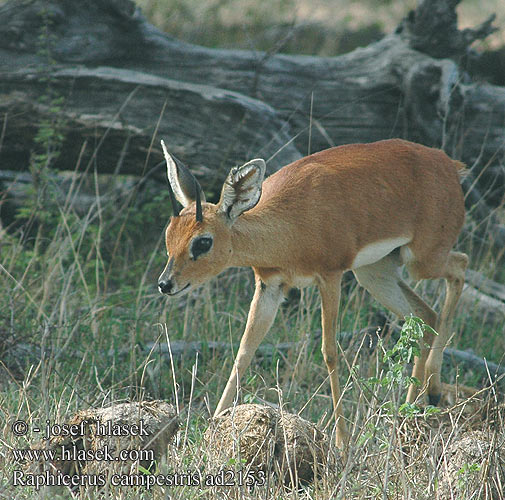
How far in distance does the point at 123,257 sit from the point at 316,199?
3.61 metres

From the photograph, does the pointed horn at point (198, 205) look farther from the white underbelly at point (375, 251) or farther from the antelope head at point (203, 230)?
the white underbelly at point (375, 251)

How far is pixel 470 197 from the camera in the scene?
8250 mm

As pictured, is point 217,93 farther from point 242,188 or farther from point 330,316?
point 330,316

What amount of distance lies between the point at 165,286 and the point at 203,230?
431 mm

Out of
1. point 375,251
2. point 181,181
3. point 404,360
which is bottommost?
point 375,251

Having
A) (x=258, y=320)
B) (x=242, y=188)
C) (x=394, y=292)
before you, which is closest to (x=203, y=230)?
(x=242, y=188)

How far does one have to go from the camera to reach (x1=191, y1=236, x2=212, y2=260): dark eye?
16.6ft

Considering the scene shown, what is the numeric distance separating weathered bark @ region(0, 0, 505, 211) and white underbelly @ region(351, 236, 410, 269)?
1.61 m

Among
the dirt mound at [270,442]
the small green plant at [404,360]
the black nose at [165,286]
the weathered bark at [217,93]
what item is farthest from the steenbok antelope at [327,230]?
the weathered bark at [217,93]

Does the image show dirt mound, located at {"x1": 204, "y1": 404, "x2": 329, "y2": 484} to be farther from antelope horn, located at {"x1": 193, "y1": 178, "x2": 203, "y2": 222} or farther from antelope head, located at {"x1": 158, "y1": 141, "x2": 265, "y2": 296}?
antelope horn, located at {"x1": 193, "y1": 178, "x2": 203, "y2": 222}

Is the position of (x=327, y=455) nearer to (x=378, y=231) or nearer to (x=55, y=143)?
(x=378, y=231)

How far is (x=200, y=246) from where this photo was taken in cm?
510

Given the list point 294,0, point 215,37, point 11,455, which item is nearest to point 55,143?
point 11,455

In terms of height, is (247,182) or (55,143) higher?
(247,182)
